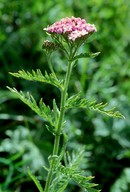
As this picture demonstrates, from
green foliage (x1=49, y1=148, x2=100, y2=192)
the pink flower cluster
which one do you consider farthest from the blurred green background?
the pink flower cluster

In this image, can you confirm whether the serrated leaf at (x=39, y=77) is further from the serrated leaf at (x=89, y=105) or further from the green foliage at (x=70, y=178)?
the green foliage at (x=70, y=178)

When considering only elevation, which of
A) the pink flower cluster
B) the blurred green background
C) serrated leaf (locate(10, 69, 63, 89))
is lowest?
serrated leaf (locate(10, 69, 63, 89))

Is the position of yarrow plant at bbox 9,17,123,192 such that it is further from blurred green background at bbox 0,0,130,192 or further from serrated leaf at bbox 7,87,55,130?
blurred green background at bbox 0,0,130,192

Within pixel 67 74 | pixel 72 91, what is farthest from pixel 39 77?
pixel 72 91

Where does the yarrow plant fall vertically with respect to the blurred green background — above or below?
below

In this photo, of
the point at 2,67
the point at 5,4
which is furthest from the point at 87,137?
the point at 5,4

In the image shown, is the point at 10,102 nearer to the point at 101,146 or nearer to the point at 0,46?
the point at 0,46

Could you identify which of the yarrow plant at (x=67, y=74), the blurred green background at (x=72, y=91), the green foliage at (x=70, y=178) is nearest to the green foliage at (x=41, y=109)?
the yarrow plant at (x=67, y=74)

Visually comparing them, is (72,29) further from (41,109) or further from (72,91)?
(72,91)

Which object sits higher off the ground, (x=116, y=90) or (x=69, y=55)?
(x=116, y=90)
